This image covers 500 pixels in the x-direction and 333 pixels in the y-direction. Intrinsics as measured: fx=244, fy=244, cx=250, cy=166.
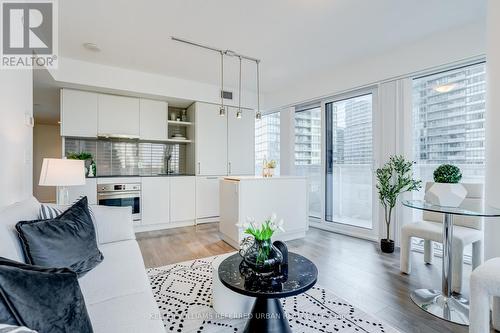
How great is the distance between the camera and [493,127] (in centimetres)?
188

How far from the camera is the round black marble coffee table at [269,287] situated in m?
1.29

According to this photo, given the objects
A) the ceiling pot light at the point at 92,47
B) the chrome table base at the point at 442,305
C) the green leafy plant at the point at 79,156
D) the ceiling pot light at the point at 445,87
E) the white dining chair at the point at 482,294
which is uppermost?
the ceiling pot light at the point at 92,47

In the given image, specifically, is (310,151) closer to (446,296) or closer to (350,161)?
(350,161)

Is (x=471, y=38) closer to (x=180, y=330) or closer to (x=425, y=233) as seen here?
(x=425, y=233)

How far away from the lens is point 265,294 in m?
1.26

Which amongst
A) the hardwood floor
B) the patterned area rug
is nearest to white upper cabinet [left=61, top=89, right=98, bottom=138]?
the hardwood floor

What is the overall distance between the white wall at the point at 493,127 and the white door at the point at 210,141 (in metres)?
3.92

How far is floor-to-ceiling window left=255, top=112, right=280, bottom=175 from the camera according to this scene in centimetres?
545

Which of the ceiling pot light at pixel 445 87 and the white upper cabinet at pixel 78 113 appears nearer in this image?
the ceiling pot light at pixel 445 87

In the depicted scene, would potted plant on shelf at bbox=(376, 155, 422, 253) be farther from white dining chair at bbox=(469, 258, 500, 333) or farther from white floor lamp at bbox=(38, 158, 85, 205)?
white floor lamp at bbox=(38, 158, 85, 205)

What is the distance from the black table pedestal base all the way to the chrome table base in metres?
1.24

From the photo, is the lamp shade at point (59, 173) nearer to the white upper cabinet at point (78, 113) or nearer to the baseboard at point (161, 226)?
the white upper cabinet at point (78, 113)

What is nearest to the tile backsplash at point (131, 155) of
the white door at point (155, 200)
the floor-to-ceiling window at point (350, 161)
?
the white door at point (155, 200)

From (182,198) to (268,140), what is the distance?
2.34 metres
